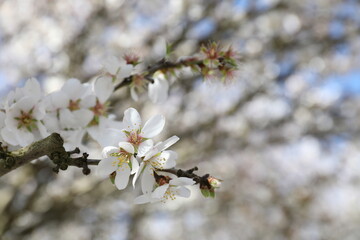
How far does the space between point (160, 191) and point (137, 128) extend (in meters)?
0.21

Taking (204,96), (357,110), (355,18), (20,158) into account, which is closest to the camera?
(20,158)

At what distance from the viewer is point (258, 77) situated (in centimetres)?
529

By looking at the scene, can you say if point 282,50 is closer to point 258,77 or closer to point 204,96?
point 258,77

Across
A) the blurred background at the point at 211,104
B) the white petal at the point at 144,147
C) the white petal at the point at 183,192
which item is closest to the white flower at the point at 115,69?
the white petal at the point at 144,147

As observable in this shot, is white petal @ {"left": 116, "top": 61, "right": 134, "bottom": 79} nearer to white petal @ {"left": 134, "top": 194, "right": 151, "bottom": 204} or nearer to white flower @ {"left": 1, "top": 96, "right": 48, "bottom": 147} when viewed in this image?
white flower @ {"left": 1, "top": 96, "right": 48, "bottom": 147}

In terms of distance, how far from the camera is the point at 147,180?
1.12 metres

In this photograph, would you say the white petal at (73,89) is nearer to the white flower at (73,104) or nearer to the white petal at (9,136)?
the white flower at (73,104)

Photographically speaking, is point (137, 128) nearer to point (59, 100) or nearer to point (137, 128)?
point (137, 128)

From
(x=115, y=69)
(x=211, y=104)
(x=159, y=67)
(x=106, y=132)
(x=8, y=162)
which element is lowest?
(x=8, y=162)

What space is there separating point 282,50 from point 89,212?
3.19m

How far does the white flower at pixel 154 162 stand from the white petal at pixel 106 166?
2.8 inches

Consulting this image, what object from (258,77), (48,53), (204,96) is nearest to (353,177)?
(204,96)

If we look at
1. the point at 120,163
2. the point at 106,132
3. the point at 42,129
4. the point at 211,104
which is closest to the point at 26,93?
the point at 42,129

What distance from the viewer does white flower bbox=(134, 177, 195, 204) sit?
3.48ft
